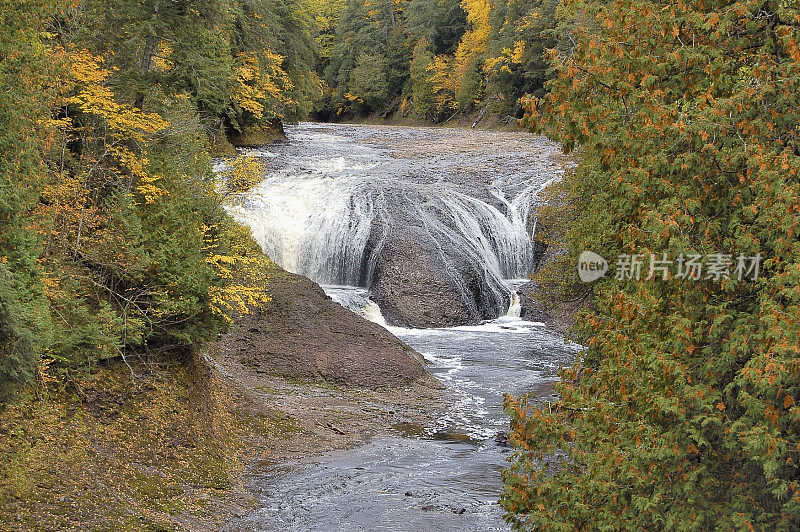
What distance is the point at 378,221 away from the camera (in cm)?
2442

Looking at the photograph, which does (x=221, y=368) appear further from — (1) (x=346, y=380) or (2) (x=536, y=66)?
(2) (x=536, y=66)

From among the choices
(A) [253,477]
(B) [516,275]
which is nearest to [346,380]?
(A) [253,477]

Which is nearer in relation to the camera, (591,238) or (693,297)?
(693,297)

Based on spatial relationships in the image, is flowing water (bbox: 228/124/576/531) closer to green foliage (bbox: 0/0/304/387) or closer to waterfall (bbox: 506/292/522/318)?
waterfall (bbox: 506/292/522/318)

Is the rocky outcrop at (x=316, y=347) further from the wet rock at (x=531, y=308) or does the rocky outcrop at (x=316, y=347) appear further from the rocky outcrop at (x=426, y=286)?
the wet rock at (x=531, y=308)

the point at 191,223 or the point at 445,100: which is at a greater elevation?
the point at 445,100

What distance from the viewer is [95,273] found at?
10.6 m

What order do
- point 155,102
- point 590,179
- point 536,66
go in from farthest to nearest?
1. point 536,66
2. point 155,102
3. point 590,179

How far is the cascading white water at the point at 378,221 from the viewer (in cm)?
2350

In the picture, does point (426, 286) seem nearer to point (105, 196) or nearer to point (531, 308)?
point (531, 308)

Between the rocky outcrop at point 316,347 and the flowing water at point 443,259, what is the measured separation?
1.25 metres

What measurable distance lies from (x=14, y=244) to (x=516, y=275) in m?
18.4

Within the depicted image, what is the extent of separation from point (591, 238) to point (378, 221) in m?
14.0

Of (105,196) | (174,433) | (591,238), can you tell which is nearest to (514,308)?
(591,238)
